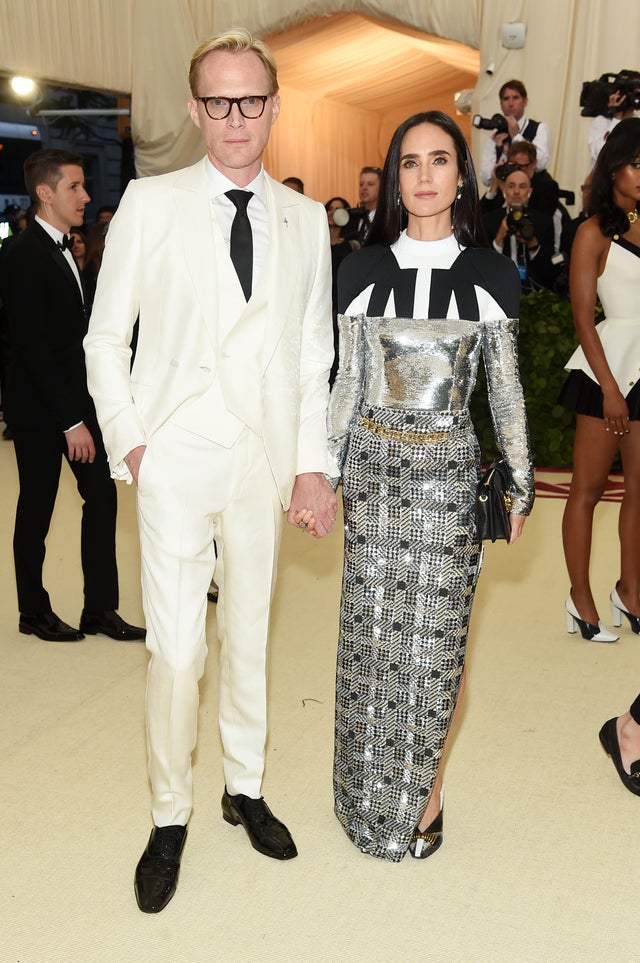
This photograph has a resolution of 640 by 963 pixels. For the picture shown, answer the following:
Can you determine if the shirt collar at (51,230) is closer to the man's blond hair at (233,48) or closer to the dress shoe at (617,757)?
the man's blond hair at (233,48)

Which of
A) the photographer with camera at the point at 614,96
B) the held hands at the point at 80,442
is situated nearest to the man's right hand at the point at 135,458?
the held hands at the point at 80,442

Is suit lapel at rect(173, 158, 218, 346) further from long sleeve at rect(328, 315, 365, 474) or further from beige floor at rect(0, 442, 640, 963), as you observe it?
beige floor at rect(0, 442, 640, 963)

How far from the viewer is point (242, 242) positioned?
234 cm

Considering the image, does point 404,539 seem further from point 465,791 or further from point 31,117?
point 31,117

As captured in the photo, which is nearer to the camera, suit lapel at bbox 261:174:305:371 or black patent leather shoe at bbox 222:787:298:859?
suit lapel at bbox 261:174:305:371

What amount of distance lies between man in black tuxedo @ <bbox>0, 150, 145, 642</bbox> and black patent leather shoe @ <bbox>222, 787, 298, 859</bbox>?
5.19 ft

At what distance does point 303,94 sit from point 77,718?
1379cm

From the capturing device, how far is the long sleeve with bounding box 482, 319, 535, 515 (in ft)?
8.16

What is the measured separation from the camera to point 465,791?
304 cm

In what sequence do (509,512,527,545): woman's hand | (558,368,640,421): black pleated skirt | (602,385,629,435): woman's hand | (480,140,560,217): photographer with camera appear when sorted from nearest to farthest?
1. (509,512,527,545): woman's hand
2. (602,385,629,435): woman's hand
3. (558,368,640,421): black pleated skirt
4. (480,140,560,217): photographer with camera

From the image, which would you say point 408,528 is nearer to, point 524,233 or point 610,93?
point 524,233

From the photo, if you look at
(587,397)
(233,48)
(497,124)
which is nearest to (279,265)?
(233,48)

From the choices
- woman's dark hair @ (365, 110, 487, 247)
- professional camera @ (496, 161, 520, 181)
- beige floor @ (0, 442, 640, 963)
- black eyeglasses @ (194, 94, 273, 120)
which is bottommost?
beige floor @ (0, 442, 640, 963)

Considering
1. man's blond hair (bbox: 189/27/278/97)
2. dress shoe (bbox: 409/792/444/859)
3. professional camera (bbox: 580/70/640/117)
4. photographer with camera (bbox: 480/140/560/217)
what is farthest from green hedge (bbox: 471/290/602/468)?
man's blond hair (bbox: 189/27/278/97)
